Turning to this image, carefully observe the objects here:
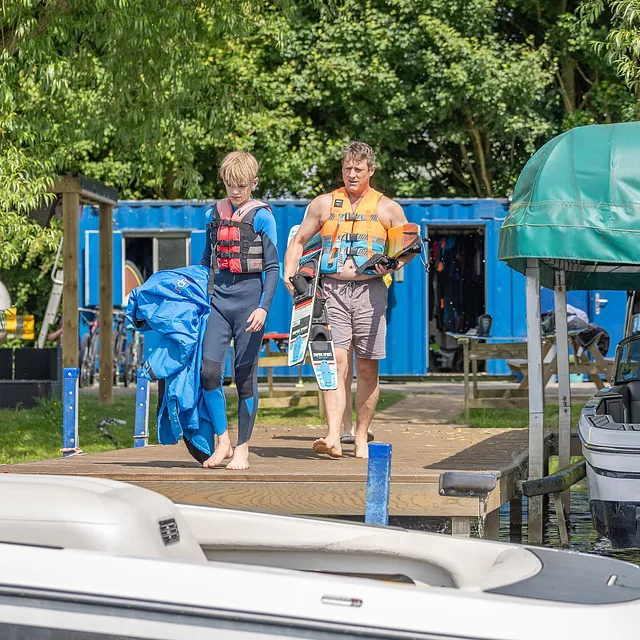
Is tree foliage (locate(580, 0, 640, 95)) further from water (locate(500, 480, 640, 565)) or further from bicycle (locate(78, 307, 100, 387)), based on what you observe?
bicycle (locate(78, 307, 100, 387))

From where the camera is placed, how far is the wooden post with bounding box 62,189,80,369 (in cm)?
1395

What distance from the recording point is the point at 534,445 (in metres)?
7.35

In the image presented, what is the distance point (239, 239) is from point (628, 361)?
3.50 meters

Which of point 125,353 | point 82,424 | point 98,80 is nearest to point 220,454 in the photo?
point 82,424

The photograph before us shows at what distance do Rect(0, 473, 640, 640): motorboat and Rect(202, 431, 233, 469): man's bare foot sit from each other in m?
3.63

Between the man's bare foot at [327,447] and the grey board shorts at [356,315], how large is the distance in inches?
23.2

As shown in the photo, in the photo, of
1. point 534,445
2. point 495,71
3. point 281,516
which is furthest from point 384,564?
point 495,71

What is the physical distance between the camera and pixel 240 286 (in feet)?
21.9

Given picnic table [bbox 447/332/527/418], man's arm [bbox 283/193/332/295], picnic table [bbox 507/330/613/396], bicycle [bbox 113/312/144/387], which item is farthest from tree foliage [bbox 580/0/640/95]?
bicycle [bbox 113/312/144/387]

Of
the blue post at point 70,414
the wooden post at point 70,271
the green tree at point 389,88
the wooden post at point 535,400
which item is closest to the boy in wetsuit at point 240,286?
the wooden post at point 535,400

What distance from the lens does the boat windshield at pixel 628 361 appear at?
856 cm

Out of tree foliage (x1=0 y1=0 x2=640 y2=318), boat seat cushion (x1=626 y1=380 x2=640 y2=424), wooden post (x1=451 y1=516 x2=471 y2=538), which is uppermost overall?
tree foliage (x1=0 y1=0 x2=640 y2=318)

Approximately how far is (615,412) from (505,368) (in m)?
12.0

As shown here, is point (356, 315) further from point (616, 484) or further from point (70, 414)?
point (70, 414)
